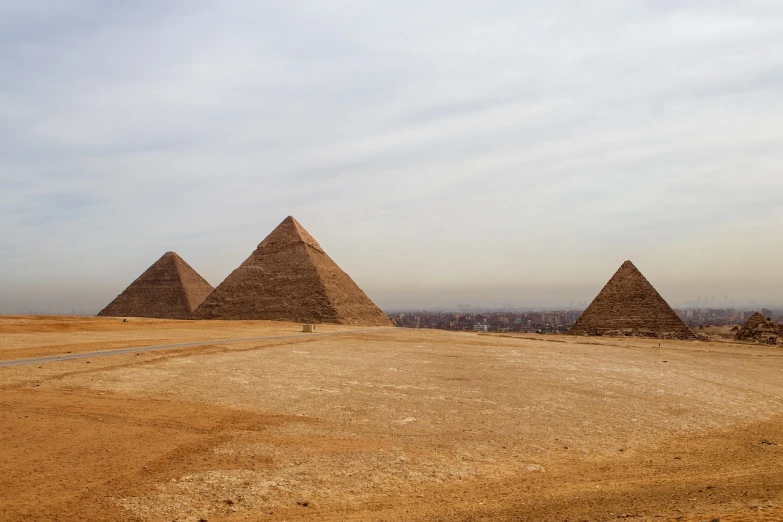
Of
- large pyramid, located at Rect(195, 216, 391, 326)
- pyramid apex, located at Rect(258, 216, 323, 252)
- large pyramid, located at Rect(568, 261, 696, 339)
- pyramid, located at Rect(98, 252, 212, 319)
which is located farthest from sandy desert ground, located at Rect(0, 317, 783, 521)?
pyramid, located at Rect(98, 252, 212, 319)

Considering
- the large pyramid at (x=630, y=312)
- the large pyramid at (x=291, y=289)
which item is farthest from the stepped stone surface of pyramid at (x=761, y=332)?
the large pyramid at (x=291, y=289)

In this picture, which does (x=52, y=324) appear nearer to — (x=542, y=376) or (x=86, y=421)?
(x=86, y=421)

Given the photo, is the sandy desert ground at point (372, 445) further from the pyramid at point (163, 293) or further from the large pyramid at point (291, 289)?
the pyramid at point (163, 293)

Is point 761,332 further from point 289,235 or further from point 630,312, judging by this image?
point 289,235

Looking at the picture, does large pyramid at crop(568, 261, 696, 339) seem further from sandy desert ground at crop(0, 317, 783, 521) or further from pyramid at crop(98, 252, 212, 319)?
pyramid at crop(98, 252, 212, 319)

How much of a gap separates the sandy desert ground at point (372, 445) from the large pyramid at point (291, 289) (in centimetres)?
3666

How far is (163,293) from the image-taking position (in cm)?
7125

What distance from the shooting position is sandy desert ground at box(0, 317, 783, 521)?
6.20 meters

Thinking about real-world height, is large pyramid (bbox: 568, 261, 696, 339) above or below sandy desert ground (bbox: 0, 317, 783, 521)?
above

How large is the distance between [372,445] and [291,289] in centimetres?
4853

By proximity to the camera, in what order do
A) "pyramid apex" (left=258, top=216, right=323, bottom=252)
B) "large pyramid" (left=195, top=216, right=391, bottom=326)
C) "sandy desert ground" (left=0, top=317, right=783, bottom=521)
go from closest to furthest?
"sandy desert ground" (left=0, top=317, right=783, bottom=521) < "large pyramid" (left=195, top=216, right=391, bottom=326) < "pyramid apex" (left=258, top=216, right=323, bottom=252)

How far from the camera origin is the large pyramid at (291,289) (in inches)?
2109

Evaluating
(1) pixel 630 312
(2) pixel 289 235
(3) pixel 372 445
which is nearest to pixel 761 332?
(1) pixel 630 312

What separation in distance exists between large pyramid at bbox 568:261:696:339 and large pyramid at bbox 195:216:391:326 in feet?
76.8
